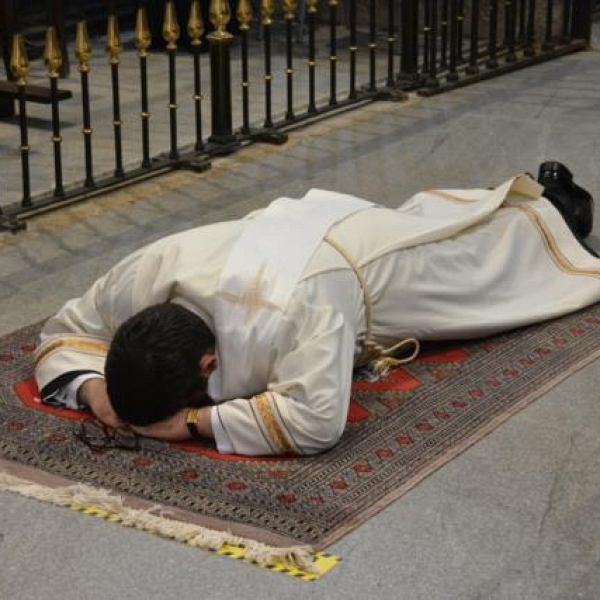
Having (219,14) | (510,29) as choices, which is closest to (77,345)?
(219,14)

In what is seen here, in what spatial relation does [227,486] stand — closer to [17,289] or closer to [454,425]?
[454,425]

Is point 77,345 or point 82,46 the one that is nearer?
point 77,345

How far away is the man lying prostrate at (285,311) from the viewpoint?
3.41 metres

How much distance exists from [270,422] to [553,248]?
1.38 m

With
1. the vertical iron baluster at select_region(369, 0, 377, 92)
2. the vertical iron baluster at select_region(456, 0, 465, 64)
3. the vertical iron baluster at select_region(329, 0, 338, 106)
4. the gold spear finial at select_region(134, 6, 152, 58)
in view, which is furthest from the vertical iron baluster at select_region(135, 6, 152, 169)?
the vertical iron baluster at select_region(456, 0, 465, 64)

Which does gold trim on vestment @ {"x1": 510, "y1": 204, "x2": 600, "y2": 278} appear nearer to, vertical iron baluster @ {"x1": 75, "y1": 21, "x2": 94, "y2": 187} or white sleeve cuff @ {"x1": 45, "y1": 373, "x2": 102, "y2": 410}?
white sleeve cuff @ {"x1": 45, "y1": 373, "x2": 102, "y2": 410}

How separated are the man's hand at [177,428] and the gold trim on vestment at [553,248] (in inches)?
55.0

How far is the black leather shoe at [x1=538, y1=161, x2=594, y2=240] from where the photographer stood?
15.7 feet

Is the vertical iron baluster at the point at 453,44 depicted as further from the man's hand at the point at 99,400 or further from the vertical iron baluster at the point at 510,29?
the man's hand at the point at 99,400

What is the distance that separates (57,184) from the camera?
18.1 feet

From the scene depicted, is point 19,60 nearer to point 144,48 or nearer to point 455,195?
point 144,48

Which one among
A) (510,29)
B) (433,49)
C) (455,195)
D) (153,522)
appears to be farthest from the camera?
(510,29)

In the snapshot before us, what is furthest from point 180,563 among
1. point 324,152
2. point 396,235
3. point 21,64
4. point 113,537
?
point 324,152

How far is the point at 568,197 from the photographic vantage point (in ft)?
15.8
